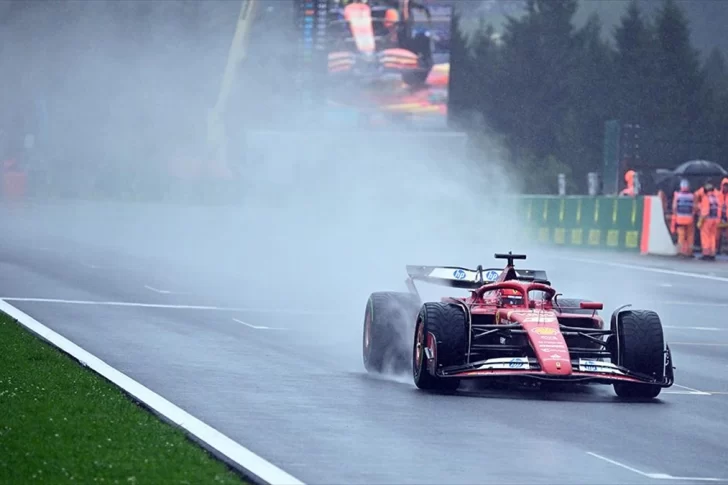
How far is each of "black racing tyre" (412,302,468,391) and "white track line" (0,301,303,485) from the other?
2.31 metres

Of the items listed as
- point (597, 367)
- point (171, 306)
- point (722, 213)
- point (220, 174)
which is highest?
point (597, 367)

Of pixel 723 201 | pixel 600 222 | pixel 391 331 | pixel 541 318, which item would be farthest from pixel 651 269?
pixel 541 318

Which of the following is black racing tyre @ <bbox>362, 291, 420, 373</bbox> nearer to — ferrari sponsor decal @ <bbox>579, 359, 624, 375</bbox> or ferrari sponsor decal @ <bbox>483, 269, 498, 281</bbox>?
ferrari sponsor decal @ <bbox>483, 269, 498, 281</bbox>

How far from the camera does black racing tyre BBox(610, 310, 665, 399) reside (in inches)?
535

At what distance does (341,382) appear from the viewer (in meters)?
14.4

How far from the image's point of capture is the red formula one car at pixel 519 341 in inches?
518

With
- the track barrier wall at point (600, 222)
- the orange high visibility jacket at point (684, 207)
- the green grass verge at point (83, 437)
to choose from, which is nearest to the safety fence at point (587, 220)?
the track barrier wall at point (600, 222)

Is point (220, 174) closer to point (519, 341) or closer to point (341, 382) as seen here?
point (341, 382)

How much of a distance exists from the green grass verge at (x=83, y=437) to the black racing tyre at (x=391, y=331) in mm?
2760

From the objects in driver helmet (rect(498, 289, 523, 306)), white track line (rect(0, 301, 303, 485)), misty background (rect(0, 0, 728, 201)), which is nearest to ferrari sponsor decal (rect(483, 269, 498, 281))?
driver helmet (rect(498, 289, 523, 306))

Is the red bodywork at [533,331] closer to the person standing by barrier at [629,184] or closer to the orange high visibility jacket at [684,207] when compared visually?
the orange high visibility jacket at [684,207]

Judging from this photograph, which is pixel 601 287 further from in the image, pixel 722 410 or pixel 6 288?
pixel 722 410

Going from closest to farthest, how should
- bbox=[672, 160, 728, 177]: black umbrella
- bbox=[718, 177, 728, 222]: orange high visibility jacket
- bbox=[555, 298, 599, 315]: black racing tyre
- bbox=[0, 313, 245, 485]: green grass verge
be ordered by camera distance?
1. bbox=[0, 313, 245, 485]: green grass verge
2. bbox=[555, 298, 599, 315]: black racing tyre
3. bbox=[718, 177, 728, 222]: orange high visibility jacket
4. bbox=[672, 160, 728, 177]: black umbrella

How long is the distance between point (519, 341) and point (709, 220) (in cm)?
2544
